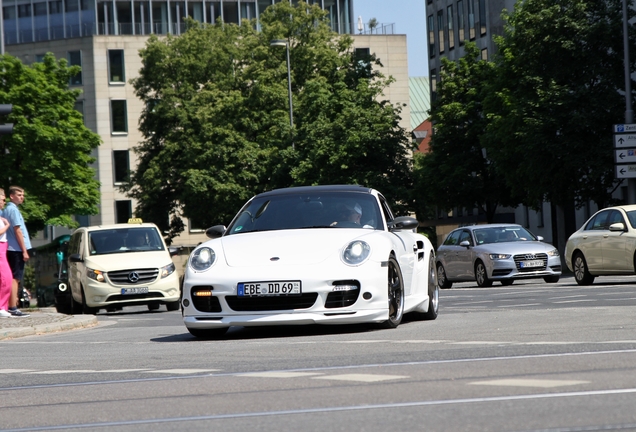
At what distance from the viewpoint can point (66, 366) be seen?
1105 centimetres

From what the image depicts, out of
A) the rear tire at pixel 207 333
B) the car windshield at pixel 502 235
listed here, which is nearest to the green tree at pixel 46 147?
the car windshield at pixel 502 235

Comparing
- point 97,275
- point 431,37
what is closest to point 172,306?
point 97,275

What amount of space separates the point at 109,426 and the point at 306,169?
50.0m

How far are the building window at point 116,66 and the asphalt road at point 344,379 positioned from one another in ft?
260

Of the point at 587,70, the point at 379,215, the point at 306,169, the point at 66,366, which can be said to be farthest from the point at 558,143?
the point at 66,366

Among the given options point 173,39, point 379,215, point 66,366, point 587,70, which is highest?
point 173,39

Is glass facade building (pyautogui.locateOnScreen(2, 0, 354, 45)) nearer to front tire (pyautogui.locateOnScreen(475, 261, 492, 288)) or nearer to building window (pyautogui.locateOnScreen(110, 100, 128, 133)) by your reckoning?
building window (pyautogui.locateOnScreen(110, 100, 128, 133))

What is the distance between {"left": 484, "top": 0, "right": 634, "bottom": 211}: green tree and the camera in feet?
142

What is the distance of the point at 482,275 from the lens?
1247 inches

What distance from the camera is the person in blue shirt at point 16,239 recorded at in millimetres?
19625

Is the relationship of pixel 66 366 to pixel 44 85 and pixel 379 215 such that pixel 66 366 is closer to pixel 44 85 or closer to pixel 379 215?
pixel 379 215

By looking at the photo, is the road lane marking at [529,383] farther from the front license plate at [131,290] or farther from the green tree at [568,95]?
the green tree at [568,95]

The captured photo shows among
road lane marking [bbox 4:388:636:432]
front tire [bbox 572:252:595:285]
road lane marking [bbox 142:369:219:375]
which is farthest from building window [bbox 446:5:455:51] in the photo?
road lane marking [bbox 4:388:636:432]

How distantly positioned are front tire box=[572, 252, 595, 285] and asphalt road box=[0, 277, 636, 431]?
12333mm
